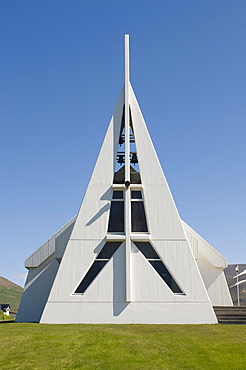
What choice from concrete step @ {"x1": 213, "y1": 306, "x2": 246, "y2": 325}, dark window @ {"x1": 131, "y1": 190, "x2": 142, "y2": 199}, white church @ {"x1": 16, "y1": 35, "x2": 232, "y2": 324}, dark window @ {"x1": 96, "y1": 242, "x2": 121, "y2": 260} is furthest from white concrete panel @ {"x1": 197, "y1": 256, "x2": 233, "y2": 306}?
dark window @ {"x1": 96, "y1": 242, "x2": 121, "y2": 260}

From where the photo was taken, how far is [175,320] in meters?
19.5

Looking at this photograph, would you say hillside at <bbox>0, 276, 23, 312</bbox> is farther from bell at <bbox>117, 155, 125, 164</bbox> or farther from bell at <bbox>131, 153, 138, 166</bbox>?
bell at <bbox>131, 153, 138, 166</bbox>

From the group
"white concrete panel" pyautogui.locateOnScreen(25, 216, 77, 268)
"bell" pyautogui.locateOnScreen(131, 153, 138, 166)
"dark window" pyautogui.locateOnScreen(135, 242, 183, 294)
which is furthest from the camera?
"white concrete panel" pyautogui.locateOnScreen(25, 216, 77, 268)

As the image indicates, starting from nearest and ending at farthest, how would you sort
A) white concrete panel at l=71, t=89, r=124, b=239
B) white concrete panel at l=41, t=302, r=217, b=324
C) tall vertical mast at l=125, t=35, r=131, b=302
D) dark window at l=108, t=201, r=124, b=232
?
white concrete panel at l=41, t=302, r=217, b=324 < tall vertical mast at l=125, t=35, r=131, b=302 < white concrete panel at l=71, t=89, r=124, b=239 < dark window at l=108, t=201, r=124, b=232

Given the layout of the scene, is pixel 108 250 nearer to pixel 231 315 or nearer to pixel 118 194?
pixel 118 194

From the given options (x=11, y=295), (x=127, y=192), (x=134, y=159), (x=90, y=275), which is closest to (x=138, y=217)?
(x=127, y=192)

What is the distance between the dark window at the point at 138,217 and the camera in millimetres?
21156

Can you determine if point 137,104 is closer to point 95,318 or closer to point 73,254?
point 73,254

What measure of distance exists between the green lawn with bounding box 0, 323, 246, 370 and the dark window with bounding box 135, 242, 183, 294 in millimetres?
4324

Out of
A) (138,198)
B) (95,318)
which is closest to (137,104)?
(138,198)

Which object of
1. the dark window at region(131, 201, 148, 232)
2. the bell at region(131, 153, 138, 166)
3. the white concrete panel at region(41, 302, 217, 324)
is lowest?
the white concrete panel at region(41, 302, 217, 324)

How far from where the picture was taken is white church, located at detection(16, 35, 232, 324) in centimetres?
1969

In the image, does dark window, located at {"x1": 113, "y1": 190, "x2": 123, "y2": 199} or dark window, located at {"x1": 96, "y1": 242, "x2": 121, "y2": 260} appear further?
dark window, located at {"x1": 113, "y1": 190, "x2": 123, "y2": 199}

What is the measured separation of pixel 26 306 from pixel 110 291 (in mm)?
9299
